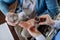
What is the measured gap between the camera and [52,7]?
2.58ft

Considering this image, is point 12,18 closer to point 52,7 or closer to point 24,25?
point 24,25

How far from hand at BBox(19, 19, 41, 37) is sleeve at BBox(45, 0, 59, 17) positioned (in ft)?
0.32

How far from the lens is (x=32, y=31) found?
0.79 metres

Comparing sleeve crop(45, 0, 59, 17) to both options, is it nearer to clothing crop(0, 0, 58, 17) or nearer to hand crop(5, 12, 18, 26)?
clothing crop(0, 0, 58, 17)

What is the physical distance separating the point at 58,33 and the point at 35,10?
0.54 ft

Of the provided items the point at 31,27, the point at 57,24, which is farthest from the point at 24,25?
the point at 57,24

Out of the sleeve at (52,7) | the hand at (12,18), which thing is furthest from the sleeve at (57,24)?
the hand at (12,18)

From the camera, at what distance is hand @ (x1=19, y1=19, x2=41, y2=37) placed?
78 cm

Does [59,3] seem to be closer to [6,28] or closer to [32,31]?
[32,31]

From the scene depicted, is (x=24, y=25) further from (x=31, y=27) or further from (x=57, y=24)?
(x=57, y=24)

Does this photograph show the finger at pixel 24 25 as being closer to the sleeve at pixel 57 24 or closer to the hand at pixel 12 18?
the hand at pixel 12 18

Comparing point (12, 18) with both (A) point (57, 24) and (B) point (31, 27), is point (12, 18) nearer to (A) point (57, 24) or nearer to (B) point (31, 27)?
(B) point (31, 27)

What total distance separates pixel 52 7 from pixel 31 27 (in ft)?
0.47

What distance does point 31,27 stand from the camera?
31.0 inches
